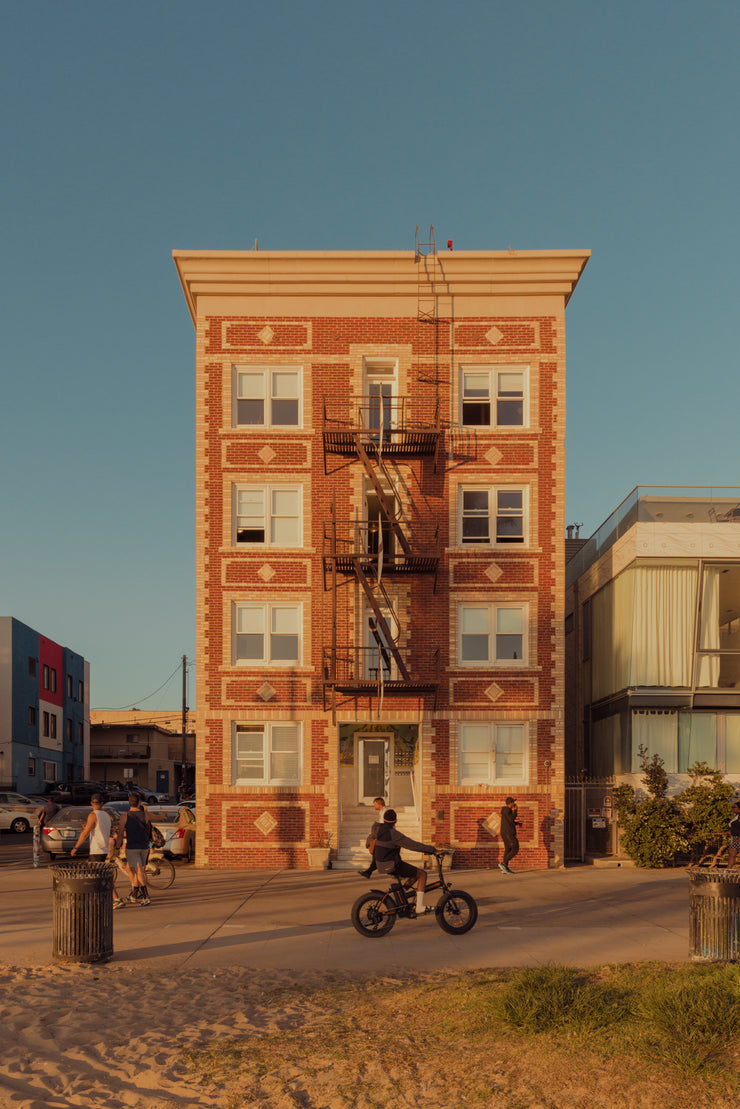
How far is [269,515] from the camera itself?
27.5m

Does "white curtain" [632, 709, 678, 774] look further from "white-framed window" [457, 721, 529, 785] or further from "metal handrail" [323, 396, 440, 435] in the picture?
"metal handrail" [323, 396, 440, 435]

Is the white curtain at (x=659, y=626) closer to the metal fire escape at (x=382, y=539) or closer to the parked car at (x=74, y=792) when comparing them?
the metal fire escape at (x=382, y=539)

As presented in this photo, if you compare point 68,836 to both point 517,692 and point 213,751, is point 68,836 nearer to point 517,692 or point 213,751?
point 213,751

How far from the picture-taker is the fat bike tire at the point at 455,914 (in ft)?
50.0

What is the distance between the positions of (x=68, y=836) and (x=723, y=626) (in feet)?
57.9

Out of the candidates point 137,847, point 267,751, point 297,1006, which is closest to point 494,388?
point 267,751

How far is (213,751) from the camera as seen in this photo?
1053 inches

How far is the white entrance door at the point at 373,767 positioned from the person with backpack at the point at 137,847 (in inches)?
382

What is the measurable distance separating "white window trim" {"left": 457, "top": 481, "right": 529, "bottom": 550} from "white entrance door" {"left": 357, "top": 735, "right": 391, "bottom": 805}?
556 cm

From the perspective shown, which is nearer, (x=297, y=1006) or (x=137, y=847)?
(x=297, y=1006)

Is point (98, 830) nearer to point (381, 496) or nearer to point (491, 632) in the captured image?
point (381, 496)

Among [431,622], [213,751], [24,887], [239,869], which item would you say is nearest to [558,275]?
[431,622]

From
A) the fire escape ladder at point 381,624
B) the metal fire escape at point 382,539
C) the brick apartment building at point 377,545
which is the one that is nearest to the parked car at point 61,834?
the brick apartment building at point 377,545

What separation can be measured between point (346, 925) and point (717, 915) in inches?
241
